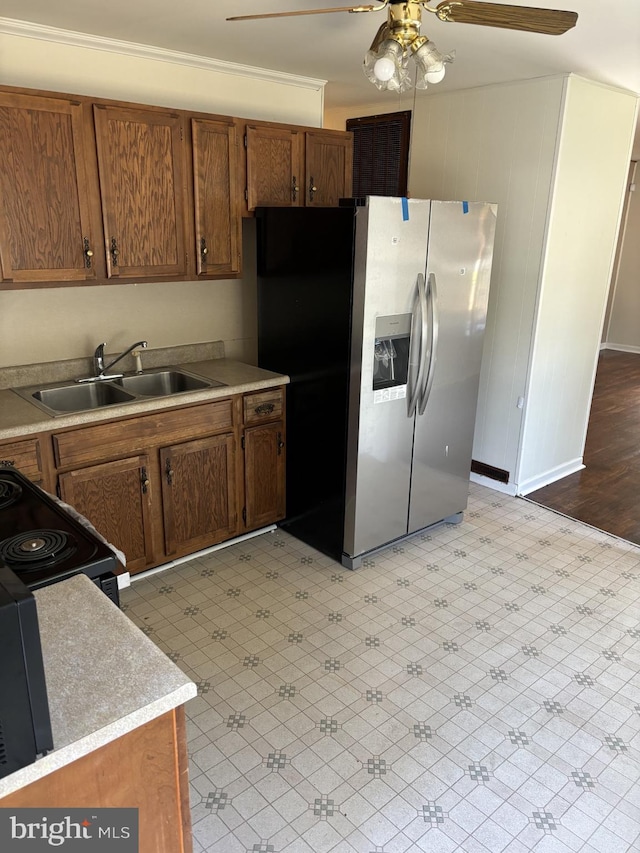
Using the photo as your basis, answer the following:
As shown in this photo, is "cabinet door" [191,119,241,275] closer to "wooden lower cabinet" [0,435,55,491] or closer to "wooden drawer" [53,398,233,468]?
"wooden drawer" [53,398,233,468]

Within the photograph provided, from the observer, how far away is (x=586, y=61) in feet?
10.3

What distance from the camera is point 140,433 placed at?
2.82m

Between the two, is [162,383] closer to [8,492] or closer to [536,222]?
[8,492]

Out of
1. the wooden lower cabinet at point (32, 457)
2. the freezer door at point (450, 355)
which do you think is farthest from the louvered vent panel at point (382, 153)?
the wooden lower cabinet at point (32, 457)

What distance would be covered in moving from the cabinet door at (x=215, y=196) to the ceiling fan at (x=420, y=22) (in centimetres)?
119

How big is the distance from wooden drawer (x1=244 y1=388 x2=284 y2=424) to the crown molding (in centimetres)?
170

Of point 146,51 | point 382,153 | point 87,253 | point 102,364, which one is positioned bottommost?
point 102,364

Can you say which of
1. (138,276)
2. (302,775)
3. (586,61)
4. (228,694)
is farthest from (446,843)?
(586,61)

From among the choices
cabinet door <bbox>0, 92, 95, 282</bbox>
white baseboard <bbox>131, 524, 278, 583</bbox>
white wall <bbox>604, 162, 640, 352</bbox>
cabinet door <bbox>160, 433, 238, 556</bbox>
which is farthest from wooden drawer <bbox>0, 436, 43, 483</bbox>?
white wall <bbox>604, 162, 640, 352</bbox>

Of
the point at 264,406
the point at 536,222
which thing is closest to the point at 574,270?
the point at 536,222

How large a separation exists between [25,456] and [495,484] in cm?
294

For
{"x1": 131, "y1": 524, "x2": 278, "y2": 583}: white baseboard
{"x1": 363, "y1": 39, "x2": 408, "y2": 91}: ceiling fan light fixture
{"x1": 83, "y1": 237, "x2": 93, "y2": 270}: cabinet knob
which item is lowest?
{"x1": 131, "y1": 524, "x2": 278, "y2": 583}: white baseboard

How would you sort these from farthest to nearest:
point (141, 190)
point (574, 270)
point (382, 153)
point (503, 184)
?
1. point (382, 153)
2. point (574, 270)
3. point (503, 184)
4. point (141, 190)

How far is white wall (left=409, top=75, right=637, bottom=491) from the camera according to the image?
3.60m
